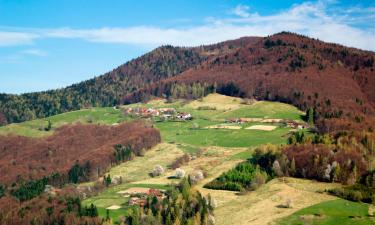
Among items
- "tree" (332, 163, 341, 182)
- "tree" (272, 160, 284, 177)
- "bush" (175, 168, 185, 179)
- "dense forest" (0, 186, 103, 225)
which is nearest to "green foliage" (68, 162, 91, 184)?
"dense forest" (0, 186, 103, 225)

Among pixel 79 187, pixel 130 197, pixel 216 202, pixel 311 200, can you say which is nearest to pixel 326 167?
pixel 311 200

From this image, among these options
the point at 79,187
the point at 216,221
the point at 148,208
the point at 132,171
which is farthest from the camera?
the point at 132,171

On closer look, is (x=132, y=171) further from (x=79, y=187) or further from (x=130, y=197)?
(x=130, y=197)

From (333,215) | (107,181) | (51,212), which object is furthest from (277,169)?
(51,212)

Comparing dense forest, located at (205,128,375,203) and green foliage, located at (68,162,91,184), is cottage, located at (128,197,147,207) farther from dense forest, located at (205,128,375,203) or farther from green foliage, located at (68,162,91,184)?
green foliage, located at (68,162,91,184)

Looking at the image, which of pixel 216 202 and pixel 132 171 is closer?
pixel 216 202

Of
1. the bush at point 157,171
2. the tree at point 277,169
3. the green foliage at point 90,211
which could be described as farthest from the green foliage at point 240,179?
the green foliage at point 90,211

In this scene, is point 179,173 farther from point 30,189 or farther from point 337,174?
point 30,189
